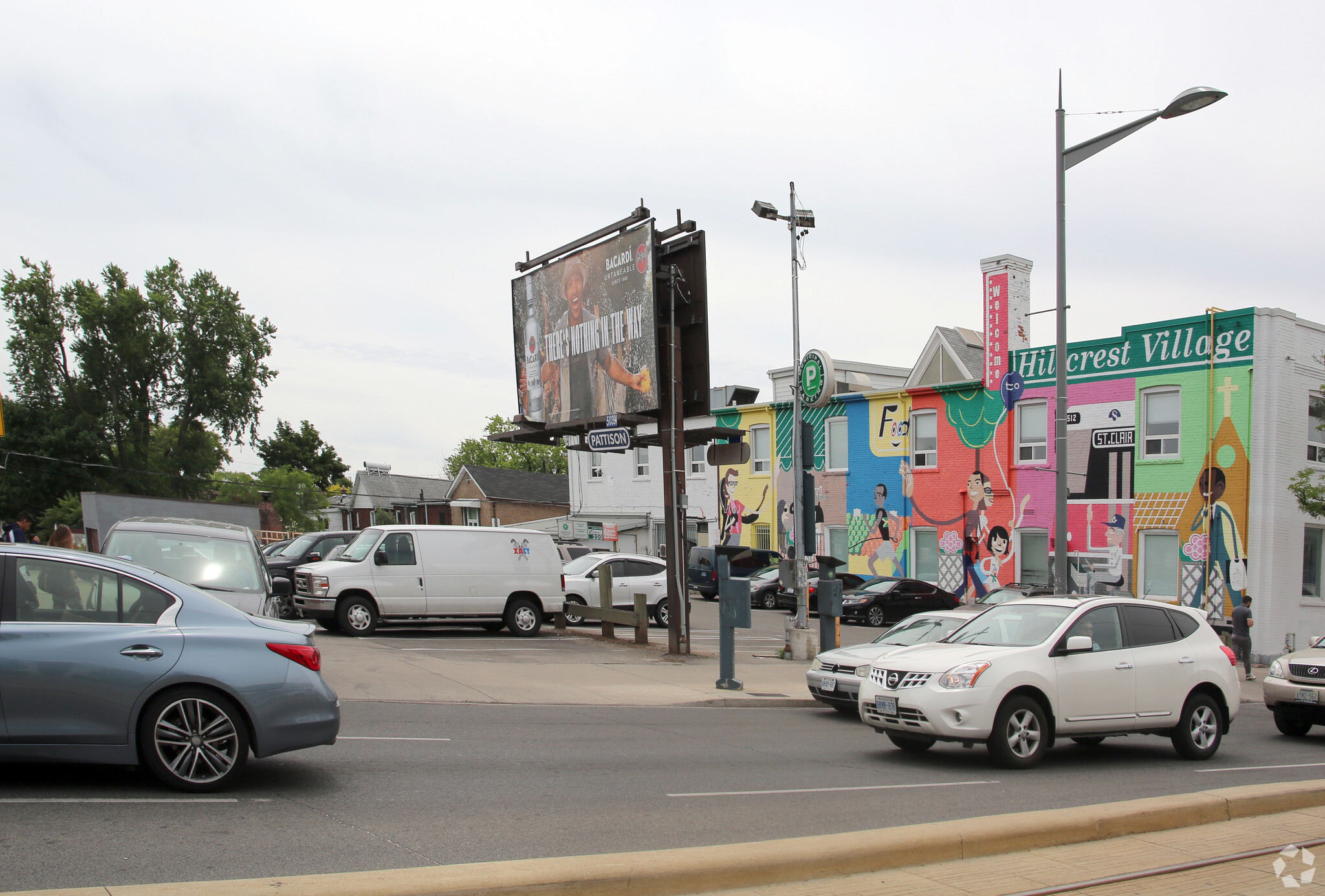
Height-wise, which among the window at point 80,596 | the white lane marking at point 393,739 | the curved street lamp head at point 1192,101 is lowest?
the white lane marking at point 393,739

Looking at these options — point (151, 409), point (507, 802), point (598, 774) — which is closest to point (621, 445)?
point (598, 774)

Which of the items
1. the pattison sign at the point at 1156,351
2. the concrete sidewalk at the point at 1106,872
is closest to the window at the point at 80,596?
the concrete sidewalk at the point at 1106,872

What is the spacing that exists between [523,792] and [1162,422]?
87.1 ft

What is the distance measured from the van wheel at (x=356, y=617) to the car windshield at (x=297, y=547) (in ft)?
18.1

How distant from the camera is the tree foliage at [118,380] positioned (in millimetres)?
63500

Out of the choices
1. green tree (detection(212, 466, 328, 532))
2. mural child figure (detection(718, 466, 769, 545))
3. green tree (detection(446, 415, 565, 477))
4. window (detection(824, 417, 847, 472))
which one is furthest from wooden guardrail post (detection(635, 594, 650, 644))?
green tree (detection(446, 415, 565, 477))

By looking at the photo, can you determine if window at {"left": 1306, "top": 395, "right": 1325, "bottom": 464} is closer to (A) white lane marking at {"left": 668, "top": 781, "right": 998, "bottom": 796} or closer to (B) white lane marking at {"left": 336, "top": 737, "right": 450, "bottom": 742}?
(A) white lane marking at {"left": 668, "top": 781, "right": 998, "bottom": 796}

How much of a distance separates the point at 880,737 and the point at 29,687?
8.51 meters

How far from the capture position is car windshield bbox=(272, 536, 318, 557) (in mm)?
24516

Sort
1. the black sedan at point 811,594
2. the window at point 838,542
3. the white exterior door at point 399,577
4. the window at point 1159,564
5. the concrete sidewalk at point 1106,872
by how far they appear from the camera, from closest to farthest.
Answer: the concrete sidewalk at point 1106,872, the white exterior door at point 399,577, the window at point 1159,564, the black sedan at point 811,594, the window at point 838,542

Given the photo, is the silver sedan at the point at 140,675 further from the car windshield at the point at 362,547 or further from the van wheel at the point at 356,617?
the car windshield at the point at 362,547

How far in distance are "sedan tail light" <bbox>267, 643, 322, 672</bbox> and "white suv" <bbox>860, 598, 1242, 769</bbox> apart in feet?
17.4

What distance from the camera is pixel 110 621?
22.7 feet

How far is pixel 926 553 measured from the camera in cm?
3641
